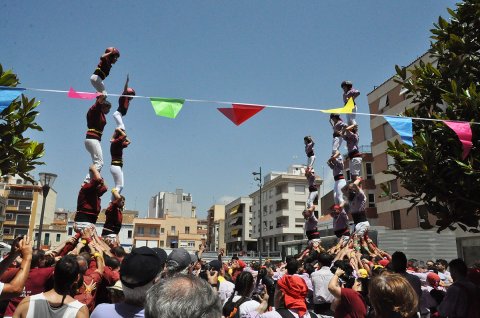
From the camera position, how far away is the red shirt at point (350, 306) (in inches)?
160

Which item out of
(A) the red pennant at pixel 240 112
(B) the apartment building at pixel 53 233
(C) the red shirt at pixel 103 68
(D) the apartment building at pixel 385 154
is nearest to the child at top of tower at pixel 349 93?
(A) the red pennant at pixel 240 112

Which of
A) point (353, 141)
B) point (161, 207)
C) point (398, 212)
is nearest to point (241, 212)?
point (161, 207)

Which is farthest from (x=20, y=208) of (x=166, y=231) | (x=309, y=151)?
(x=309, y=151)

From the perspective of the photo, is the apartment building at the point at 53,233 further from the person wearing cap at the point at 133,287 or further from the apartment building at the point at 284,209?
the person wearing cap at the point at 133,287

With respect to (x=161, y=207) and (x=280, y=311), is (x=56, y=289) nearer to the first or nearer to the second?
(x=280, y=311)

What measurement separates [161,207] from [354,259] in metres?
84.8

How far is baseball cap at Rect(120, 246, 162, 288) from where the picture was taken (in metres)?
Answer: 2.68

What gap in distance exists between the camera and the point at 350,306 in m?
4.11

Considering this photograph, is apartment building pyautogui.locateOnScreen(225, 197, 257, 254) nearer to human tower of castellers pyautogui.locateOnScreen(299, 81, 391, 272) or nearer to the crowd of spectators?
human tower of castellers pyautogui.locateOnScreen(299, 81, 391, 272)

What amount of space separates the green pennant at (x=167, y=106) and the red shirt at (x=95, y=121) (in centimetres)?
220

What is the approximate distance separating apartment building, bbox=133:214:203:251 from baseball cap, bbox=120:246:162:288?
229 ft

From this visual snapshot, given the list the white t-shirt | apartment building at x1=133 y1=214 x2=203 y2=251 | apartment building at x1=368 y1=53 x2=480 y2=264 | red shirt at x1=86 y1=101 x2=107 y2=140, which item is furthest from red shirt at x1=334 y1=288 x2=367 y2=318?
apartment building at x1=133 y1=214 x2=203 y2=251

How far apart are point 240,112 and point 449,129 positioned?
3973 millimetres

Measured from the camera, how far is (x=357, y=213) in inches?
476
